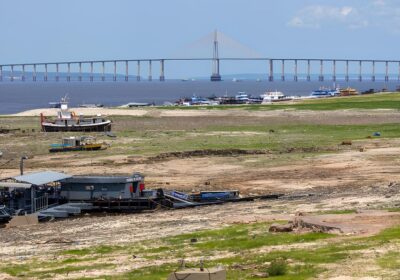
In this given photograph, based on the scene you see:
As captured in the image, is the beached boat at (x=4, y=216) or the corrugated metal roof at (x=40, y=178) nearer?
the beached boat at (x=4, y=216)

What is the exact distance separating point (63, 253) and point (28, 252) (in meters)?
1.15

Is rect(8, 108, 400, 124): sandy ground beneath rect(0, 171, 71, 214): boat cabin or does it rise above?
beneath

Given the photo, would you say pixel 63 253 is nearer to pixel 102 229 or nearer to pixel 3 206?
pixel 102 229

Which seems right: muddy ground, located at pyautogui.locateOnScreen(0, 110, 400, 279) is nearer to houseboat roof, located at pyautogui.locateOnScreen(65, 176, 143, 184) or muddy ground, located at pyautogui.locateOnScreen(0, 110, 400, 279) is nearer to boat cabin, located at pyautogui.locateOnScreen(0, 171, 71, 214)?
boat cabin, located at pyautogui.locateOnScreen(0, 171, 71, 214)

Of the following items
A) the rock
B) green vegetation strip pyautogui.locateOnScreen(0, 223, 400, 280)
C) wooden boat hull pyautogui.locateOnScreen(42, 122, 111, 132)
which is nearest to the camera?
green vegetation strip pyautogui.locateOnScreen(0, 223, 400, 280)

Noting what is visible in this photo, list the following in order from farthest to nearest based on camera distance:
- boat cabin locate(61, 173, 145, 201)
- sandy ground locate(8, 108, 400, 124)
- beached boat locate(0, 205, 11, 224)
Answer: sandy ground locate(8, 108, 400, 124), boat cabin locate(61, 173, 145, 201), beached boat locate(0, 205, 11, 224)

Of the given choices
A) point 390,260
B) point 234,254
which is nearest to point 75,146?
point 234,254

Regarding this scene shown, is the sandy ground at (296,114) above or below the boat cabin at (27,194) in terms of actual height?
below

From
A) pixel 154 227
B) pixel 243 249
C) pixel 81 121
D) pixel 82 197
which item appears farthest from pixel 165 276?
pixel 81 121

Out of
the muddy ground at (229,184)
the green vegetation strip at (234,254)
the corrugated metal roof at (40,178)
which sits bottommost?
the muddy ground at (229,184)

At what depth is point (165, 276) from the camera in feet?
68.8

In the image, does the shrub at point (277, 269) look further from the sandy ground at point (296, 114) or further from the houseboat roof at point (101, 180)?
the sandy ground at point (296, 114)

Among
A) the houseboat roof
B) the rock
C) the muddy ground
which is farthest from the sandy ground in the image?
the rock

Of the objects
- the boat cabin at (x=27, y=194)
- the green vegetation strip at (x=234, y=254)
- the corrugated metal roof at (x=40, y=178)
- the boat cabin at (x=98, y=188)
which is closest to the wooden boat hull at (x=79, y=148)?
the corrugated metal roof at (x=40, y=178)
